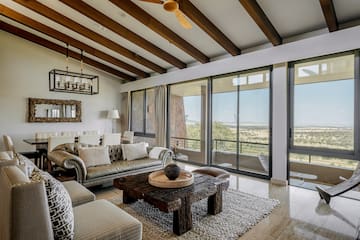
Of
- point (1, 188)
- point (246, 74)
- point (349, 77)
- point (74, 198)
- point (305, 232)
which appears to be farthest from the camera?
point (246, 74)

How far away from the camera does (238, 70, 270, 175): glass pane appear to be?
185 inches

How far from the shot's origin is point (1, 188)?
5.33ft

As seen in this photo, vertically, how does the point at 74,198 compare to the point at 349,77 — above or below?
below

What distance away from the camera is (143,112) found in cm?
793

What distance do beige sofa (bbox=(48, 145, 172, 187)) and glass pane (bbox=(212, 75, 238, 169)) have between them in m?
1.55

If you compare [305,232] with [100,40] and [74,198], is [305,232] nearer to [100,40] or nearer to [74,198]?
[74,198]

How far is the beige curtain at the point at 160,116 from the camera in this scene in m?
6.80

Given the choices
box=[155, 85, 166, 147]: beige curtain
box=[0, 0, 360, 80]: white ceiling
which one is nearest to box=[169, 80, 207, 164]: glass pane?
box=[155, 85, 166, 147]: beige curtain

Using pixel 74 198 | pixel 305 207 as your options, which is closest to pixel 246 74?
pixel 305 207

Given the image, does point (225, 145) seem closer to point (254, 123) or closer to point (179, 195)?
point (254, 123)

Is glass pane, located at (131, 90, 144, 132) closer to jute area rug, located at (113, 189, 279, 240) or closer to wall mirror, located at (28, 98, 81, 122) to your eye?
wall mirror, located at (28, 98, 81, 122)

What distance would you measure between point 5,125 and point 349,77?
27.0 ft

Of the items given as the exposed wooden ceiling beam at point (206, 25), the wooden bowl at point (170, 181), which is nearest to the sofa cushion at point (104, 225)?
the wooden bowl at point (170, 181)

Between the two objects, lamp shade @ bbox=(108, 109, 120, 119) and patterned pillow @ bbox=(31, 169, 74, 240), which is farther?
lamp shade @ bbox=(108, 109, 120, 119)
